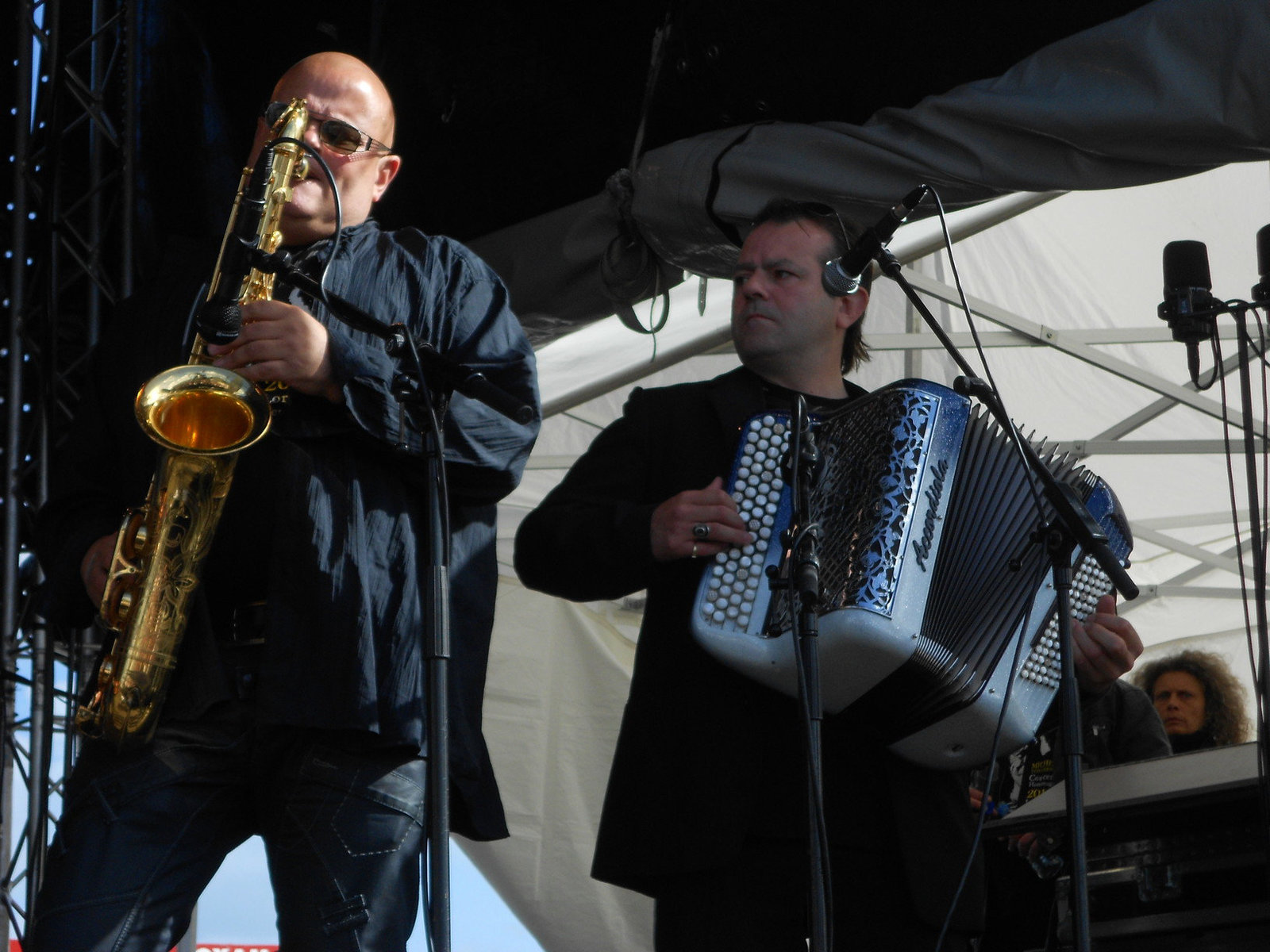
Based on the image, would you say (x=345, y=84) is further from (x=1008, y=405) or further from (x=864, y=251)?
(x=1008, y=405)

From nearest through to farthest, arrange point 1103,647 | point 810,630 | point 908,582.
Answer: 1. point 810,630
2. point 908,582
3. point 1103,647

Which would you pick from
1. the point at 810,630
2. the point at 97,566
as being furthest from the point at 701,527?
the point at 97,566

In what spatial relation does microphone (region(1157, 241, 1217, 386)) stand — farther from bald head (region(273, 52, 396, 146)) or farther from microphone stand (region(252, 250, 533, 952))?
microphone stand (region(252, 250, 533, 952))

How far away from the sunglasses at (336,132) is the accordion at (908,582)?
0.86m

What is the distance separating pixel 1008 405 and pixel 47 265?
5.37 m

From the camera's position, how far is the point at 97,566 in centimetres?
239

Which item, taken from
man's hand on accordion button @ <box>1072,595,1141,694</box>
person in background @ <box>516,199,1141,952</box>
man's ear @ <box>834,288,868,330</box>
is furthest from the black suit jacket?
man's ear @ <box>834,288,868,330</box>

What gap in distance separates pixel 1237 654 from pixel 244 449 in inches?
327

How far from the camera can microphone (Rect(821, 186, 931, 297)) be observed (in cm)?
253

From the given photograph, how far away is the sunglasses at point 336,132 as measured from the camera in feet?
8.42

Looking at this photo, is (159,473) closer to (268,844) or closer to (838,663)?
(268,844)

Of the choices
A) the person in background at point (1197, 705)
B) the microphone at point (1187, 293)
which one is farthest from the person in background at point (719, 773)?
the person in background at point (1197, 705)

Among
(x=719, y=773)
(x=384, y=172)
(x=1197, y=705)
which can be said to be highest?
(x=384, y=172)

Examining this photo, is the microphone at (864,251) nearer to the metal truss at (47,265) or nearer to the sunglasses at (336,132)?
the sunglasses at (336,132)
